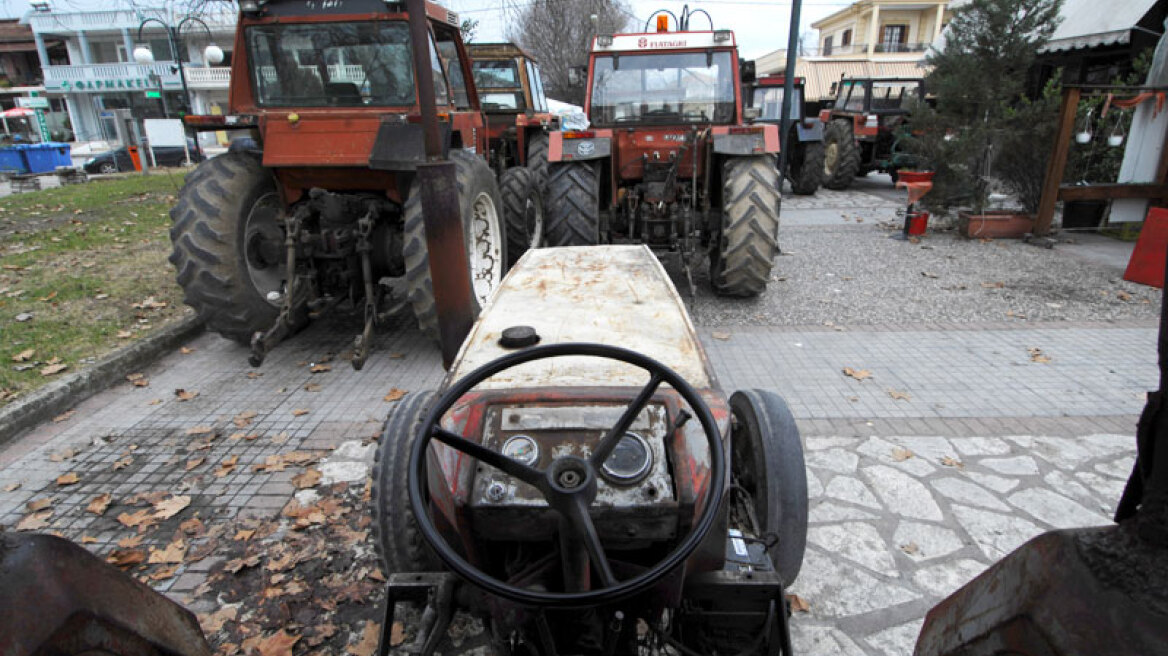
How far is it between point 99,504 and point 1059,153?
10.5 metres

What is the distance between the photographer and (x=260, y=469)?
3.76 metres

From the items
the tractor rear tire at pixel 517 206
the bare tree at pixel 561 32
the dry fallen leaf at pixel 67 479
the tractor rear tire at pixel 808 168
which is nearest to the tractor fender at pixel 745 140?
the tractor rear tire at pixel 517 206

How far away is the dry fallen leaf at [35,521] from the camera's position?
130 inches

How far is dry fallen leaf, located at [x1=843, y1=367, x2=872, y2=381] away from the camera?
482cm

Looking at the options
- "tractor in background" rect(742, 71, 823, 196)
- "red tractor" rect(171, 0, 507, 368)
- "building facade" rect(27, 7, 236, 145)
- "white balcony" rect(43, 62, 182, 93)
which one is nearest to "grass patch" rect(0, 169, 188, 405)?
"red tractor" rect(171, 0, 507, 368)

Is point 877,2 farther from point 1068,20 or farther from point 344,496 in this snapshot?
point 344,496

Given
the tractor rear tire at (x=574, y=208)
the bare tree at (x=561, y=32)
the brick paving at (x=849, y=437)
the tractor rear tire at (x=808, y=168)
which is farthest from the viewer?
the bare tree at (x=561, y=32)

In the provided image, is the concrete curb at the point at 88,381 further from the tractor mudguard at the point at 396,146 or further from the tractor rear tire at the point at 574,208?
the tractor rear tire at the point at 574,208

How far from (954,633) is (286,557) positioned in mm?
2824

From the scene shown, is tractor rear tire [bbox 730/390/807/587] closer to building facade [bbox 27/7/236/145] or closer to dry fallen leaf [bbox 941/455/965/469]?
dry fallen leaf [bbox 941/455/965/469]

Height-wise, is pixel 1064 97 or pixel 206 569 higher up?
pixel 1064 97

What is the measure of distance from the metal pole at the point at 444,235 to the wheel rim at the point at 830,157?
516 inches

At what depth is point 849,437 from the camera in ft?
13.0

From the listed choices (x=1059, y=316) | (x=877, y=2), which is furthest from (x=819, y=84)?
(x=1059, y=316)
